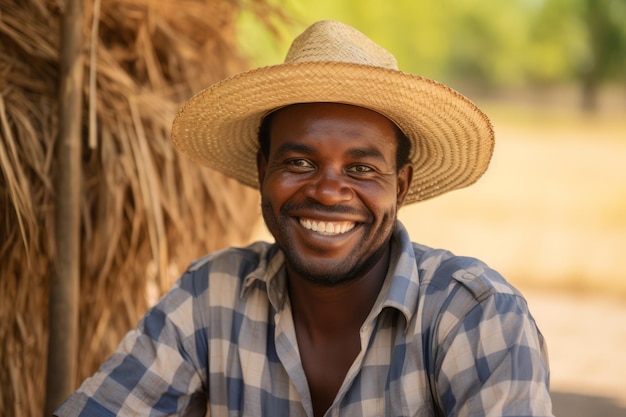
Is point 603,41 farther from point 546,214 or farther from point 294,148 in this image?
point 294,148

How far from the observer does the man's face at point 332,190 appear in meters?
1.92

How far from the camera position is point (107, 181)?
2.29 m

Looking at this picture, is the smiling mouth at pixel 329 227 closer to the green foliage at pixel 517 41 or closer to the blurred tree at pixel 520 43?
the green foliage at pixel 517 41

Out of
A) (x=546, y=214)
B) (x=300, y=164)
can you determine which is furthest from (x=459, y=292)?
(x=546, y=214)

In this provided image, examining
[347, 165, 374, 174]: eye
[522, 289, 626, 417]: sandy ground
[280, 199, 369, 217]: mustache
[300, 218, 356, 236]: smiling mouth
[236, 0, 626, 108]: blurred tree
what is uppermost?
[236, 0, 626, 108]: blurred tree

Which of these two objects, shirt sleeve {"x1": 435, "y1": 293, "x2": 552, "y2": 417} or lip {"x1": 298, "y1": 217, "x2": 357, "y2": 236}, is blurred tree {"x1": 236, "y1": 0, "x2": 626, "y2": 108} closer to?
lip {"x1": 298, "y1": 217, "x2": 357, "y2": 236}

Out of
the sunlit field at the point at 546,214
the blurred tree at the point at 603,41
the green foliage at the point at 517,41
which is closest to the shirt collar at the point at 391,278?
the sunlit field at the point at 546,214

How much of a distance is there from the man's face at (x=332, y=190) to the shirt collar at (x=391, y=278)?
0.06 metres

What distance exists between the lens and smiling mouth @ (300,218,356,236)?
1.92 m

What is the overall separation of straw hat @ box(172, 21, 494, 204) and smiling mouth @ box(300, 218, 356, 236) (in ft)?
0.91

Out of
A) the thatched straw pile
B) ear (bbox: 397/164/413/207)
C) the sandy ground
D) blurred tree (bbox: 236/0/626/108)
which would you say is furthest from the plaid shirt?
blurred tree (bbox: 236/0/626/108)

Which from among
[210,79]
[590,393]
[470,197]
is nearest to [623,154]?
[470,197]

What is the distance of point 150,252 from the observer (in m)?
2.51

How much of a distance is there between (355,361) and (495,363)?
1.08ft
